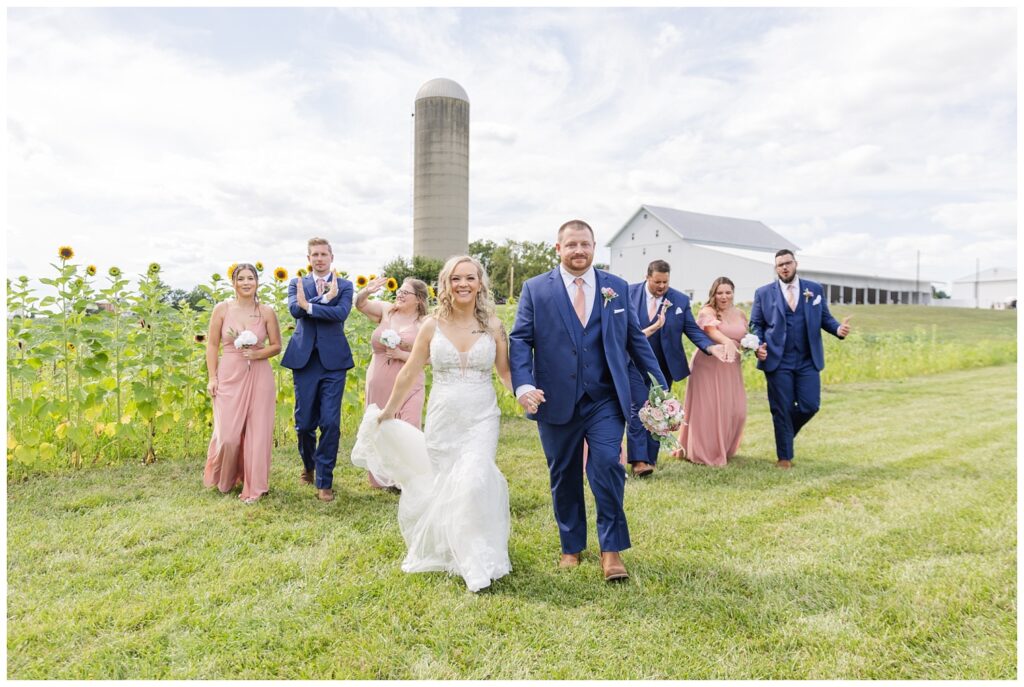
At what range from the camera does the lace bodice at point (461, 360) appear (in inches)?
184

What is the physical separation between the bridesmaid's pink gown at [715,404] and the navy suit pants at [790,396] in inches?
15.0

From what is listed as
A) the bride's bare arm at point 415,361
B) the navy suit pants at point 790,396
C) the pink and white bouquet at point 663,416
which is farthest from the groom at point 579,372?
the navy suit pants at point 790,396

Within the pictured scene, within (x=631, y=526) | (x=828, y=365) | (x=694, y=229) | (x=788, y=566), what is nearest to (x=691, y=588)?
(x=788, y=566)

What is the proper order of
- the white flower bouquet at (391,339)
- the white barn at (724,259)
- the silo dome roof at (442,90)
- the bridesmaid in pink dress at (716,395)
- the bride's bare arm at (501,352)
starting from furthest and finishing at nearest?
the white barn at (724,259), the silo dome roof at (442,90), the bridesmaid in pink dress at (716,395), the white flower bouquet at (391,339), the bride's bare arm at (501,352)

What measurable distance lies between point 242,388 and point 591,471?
136 inches

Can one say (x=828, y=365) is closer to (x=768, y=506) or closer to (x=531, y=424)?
(x=531, y=424)

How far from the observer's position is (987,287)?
8819cm

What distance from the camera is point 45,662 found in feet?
11.1

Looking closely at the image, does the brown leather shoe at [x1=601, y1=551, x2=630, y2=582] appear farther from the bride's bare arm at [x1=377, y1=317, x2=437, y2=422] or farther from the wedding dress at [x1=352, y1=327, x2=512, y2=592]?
the bride's bare arm at [x1=377, y1=317, x2=437, y2=422]

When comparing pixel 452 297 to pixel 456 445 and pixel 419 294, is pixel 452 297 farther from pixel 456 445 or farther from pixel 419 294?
pixel 419 294

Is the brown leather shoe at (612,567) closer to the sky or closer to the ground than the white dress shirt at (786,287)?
closer to the ground

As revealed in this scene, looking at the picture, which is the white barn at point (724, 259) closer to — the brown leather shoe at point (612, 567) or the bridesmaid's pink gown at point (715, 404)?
the bridesmaid's pink gown at point (715, 404)

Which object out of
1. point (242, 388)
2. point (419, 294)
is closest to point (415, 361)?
point (419, 294)

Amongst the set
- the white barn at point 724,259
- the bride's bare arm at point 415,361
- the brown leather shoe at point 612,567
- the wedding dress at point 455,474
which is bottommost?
the brown leather shoe at point 612,567
